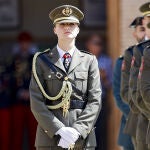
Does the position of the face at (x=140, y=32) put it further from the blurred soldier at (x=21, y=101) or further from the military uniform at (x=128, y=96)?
the blurred soldier at (x=21, y=101)

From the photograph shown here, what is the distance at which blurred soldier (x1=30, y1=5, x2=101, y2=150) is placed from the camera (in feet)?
18.4

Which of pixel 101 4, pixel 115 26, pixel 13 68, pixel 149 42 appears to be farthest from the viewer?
pixel 101 4

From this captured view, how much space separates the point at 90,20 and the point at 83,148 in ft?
16.0

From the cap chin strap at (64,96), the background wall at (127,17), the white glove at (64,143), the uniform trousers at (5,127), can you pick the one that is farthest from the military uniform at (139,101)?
the uniform trousers at (5,127)

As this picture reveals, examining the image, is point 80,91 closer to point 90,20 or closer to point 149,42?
point 149,42

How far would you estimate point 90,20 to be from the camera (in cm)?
1032

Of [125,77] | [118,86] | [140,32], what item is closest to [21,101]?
[118,86]

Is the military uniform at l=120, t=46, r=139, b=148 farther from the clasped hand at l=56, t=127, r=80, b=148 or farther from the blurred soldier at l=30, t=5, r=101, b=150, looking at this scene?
the clasped hand at l=56, t=127, r=80, b=148

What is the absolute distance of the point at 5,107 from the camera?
30.0 feet

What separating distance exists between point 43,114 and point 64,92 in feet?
0.79

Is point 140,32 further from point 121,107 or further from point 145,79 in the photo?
point 145,79

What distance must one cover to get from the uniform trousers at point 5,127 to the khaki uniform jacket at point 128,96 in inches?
114

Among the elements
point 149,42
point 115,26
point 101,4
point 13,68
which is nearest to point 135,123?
point 149,42

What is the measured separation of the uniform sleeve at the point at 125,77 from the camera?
6.44m
